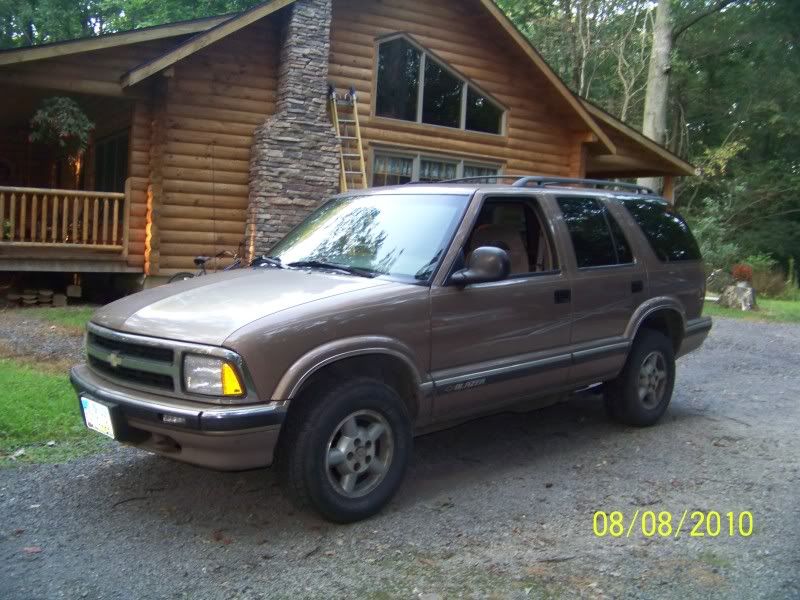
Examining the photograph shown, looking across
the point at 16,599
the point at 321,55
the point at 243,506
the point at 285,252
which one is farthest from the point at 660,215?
the point at 321,55

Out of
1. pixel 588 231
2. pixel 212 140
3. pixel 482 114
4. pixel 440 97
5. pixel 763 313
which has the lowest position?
pixel 763 313

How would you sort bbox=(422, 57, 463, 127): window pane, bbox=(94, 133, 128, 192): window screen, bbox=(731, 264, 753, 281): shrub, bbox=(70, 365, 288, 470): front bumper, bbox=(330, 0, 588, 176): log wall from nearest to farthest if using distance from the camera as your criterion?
bbox=(70, 365, 288, 470): front bumper < bbox=(94, 133, 128, 192): window screen < bbox=(330, 0, 588, 176): log wall < bbox=(422, 57, 463, 127): window pane < bbox=(731, 264, 753, 281): shrub

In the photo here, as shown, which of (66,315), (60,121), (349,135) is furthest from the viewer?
(349,135)

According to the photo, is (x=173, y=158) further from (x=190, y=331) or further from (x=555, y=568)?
(x=555, y=568)

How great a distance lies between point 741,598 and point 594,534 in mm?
861

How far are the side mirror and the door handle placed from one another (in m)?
0.77

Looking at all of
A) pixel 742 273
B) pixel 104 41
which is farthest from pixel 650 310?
pixel 742 273

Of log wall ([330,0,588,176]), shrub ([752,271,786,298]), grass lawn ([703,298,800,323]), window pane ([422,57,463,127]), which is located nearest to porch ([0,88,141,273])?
log wall ([330,0,588,176])

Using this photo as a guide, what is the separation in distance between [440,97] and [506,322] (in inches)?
435

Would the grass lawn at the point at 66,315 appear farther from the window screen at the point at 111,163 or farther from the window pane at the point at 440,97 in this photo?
the window pane at the point at 440,97

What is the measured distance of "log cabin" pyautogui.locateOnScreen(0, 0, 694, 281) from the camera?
11.6m

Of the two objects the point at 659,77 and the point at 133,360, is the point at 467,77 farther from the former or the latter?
the point at 133,360

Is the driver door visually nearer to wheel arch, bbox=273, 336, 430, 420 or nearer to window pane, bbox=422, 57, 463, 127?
wheel arch, bbox=273, 336, 430, 420

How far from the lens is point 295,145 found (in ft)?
42.3
